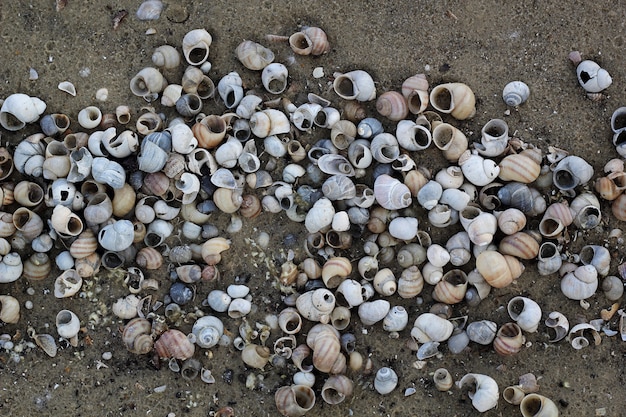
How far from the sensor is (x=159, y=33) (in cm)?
545

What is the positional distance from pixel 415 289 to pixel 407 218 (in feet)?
1.62

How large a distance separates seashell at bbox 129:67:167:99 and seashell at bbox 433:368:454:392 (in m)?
2.77

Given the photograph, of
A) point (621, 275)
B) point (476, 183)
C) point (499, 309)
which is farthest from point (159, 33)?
point (621, 275)

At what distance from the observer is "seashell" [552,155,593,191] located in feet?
17.0

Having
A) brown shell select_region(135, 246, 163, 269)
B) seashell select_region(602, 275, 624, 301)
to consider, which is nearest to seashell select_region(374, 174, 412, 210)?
seashell select_region(602, 275, 624, 301)

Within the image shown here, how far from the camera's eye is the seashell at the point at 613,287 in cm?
524

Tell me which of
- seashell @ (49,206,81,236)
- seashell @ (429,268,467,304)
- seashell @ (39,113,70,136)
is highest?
seashell @ (429,268,467,304)

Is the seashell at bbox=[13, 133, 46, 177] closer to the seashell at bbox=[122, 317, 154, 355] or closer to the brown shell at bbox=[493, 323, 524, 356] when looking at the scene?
the seashell at bbox=[122, 317, 154, 355]

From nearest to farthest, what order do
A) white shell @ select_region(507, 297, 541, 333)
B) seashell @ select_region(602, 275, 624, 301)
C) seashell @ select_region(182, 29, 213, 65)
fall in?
white shell @ select_region(507, 297, 541, 333) < seashell @ select_region(602, 275, 624, 301) < seashell @ select_region(182, 29, 213, 65)

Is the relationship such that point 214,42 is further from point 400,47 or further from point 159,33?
point 400,47

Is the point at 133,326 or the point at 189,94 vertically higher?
the point at 189,94

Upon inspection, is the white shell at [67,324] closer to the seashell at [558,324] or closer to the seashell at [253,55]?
the seashell at [253,55]

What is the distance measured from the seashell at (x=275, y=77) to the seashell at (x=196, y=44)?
0.44 metres

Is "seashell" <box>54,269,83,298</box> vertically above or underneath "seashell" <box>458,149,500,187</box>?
underneath
